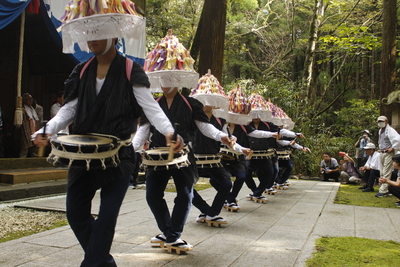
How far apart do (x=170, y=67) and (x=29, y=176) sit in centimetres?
534

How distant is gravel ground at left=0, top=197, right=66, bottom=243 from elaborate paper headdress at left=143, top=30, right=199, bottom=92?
107 inches

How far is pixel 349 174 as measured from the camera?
1597 centimetres

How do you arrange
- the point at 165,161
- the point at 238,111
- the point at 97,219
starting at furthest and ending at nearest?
1. the point at 238,111
2. the point at 165,161
3. the point at 97,219

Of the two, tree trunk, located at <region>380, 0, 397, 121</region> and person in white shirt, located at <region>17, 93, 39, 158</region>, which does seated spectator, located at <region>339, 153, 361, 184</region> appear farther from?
person in white shirt, located at <region>17, 93, 39, 158</region>

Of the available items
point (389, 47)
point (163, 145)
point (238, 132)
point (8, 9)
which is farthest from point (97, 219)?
point (389, 47)

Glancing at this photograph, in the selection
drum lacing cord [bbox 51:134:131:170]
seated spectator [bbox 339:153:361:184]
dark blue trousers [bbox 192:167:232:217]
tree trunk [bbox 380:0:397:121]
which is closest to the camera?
drum lacing cord [bbox 51:134:131:170]

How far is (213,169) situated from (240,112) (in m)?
1.91

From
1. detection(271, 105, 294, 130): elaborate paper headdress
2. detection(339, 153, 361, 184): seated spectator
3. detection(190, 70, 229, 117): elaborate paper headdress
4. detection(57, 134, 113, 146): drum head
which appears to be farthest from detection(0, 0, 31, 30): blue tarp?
detection(339, 153, 361, 184): seated spectator

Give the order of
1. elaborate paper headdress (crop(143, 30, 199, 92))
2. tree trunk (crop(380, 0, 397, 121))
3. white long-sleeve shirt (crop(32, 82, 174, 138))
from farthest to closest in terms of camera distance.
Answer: tree trunk (crop(380, 0, 397, 121)) < elaborate paper headdress (crop(143, 30, 199, 92)) < white long-sleeve shirt (crop(32, 82, 174, 138))

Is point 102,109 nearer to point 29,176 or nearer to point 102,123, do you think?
point 102,123

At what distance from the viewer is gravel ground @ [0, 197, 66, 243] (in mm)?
5773

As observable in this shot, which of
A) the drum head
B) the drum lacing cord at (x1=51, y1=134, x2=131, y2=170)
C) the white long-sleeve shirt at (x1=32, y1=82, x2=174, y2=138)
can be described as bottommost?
the drum lacing cord at (x1=51, y1=134, x2=131, y2=170)

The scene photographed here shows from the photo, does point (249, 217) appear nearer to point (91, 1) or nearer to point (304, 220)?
point (304, 220)

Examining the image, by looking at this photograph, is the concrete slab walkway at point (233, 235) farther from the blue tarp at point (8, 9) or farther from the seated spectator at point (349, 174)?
the seated spectator at point (349, 174)
